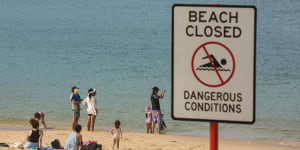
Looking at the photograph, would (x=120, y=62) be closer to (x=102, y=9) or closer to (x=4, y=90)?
(x=4, y=90)

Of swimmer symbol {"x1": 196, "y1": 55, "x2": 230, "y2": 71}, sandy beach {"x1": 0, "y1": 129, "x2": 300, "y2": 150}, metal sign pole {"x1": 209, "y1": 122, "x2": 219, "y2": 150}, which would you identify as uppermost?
swimmer symbol {"x1": 196, "y1": 55, "x2": 230, "y2": 71}

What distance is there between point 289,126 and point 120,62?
24.5 meters

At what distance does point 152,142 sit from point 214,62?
1670cm

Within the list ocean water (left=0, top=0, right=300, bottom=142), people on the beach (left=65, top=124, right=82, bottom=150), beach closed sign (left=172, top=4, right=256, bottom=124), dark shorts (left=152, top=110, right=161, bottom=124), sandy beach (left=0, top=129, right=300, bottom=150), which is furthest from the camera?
ocean water (left=0, top=0, right=300, bottom=142)

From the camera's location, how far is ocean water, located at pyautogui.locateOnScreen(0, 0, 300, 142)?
28.2m

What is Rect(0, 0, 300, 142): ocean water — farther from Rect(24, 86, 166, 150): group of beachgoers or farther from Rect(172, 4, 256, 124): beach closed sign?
Rect(172, 4, 256, 124): beach closed sign

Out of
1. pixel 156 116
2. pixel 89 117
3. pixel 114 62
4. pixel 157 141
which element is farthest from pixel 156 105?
pixel 114 62

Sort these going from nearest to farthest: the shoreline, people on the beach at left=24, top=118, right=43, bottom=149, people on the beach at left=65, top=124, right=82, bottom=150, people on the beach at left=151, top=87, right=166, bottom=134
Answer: people on the beach at left=24, top=118, right=43, bottom=149 → people on the beach at left=65, top=124, right=82, bottom=150 → the shoreline → people on the beach at left=151, top=87, right=166, bottom=134

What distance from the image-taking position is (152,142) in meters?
19.6

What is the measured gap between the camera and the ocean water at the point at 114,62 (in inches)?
1112

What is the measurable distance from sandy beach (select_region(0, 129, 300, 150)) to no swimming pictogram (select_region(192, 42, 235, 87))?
1489 centimetres

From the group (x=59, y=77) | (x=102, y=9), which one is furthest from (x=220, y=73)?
(x=102, y=9)

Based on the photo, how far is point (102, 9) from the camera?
87750 millimetres

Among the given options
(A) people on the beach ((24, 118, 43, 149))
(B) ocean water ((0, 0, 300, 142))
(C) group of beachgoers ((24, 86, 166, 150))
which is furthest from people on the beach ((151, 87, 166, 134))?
(A) people on the beach ((24, 118, 43, 149))
